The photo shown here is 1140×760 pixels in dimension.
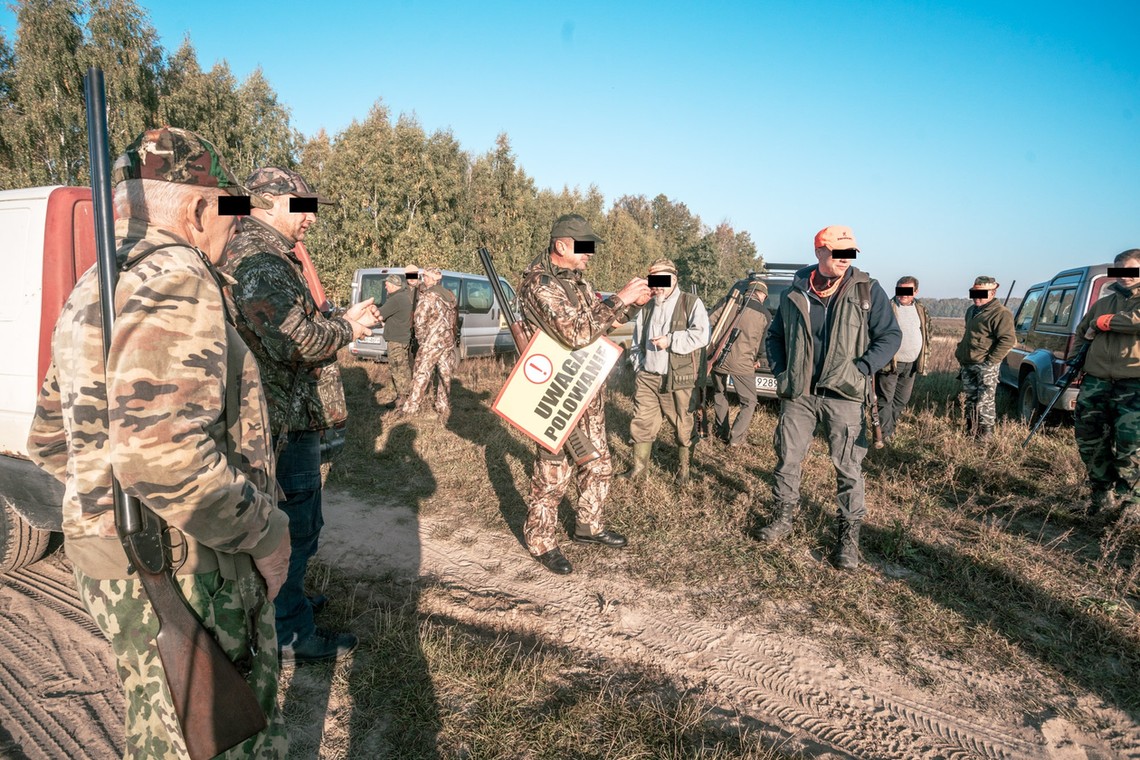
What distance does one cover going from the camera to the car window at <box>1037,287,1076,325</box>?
6.15 meters

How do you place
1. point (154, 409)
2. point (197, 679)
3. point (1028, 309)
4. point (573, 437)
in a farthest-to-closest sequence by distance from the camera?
1. point (1028, 309)
2. point (573, 437)
3. point (197, 679)
4. point (154, 409)

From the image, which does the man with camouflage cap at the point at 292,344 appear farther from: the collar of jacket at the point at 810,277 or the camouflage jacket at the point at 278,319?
the collar of jacket at the point at 810,277

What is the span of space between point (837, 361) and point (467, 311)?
882 cm

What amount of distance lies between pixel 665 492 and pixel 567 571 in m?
1.51

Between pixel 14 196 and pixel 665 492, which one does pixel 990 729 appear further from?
pixel 14 196

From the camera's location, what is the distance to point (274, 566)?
145cm

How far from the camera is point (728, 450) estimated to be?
6.21m

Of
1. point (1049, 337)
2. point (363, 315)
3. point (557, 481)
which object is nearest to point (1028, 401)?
point (1049, 337)

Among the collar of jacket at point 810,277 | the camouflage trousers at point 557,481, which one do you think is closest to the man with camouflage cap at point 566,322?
the camouflage trousers at point 557,481

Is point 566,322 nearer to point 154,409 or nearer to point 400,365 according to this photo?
point 154,409

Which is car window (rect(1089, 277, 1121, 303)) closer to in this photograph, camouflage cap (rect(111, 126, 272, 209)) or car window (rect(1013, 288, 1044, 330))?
car window (rect(1013, 288, 1044, 330))

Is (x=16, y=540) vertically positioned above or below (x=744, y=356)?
below

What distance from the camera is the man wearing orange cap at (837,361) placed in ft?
11.9

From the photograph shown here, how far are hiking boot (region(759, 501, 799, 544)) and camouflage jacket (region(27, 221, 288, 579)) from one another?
11.4 feet
